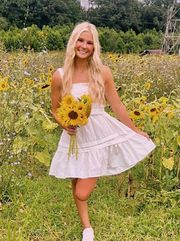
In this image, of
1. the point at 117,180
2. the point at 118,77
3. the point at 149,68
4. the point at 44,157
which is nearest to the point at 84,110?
the point at 44,157

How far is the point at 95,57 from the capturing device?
2.83 m

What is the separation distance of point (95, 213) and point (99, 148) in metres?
0.60

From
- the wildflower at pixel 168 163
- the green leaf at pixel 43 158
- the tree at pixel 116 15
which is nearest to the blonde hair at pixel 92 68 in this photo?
the green leaf at pixel 43 158

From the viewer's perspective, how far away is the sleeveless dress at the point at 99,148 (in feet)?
9.26

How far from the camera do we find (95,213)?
10.7ft

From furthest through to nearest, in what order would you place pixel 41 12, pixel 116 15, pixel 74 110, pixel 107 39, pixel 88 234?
pixel 116 15 < pixel 41 12 < pixel 107 39 < pixel 88 234 < pixel 74 110

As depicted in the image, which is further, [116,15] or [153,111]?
[116,15]

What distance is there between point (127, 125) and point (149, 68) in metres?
4.20

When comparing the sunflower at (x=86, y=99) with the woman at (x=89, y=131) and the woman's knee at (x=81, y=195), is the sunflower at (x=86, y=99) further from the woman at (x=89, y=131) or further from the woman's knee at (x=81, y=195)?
the woman's knee at (x=81, y=195)

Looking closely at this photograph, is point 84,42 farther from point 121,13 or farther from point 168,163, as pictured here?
point 121,13

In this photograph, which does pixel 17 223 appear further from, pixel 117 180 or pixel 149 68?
pixel 149 68

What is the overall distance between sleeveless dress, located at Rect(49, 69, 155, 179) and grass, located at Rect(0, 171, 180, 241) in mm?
389

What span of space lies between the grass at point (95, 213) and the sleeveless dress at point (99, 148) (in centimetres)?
39

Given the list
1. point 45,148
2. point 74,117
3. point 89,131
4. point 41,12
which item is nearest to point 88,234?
point 89,131
